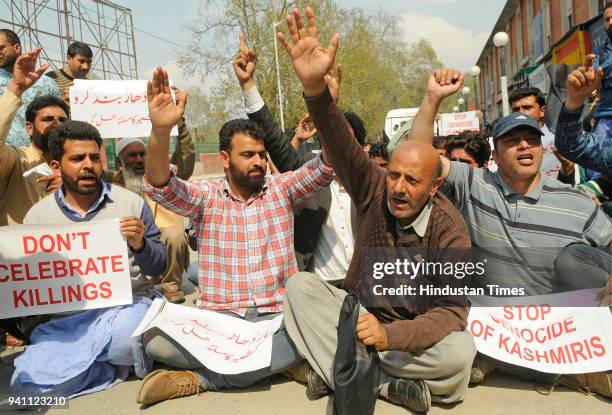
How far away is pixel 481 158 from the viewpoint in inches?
188

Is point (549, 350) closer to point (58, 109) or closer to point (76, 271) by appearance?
point (76, 271)

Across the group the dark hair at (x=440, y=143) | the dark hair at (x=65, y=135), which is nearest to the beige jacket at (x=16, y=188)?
the dark hair at (x=65, y=135)

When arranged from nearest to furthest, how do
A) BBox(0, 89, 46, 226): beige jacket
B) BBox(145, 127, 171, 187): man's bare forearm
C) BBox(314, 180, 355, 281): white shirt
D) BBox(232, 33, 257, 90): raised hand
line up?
1. BBox(145, 127, 171, 187): man's bare forearm
2. BBox(314, 180, 355, 281): white shirt
3. BBox(0, 89, 46, 226): beige jacket
4. BBox(232, 33, 257, 90): raised hand

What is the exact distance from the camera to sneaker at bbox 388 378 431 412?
260 cm

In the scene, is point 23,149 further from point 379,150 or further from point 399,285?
point 399,285

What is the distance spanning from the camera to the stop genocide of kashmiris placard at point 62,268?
3.17 meters

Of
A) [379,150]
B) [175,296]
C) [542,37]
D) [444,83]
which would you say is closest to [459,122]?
[379,150]

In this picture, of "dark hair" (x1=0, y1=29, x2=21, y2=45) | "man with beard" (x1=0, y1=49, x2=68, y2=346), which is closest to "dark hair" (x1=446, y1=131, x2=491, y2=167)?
"man with beard" (x1=0, y1=49, x2=68, y2=346)

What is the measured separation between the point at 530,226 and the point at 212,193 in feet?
6.36

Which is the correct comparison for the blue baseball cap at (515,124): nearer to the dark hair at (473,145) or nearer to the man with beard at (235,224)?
the man with beard at (235,224)

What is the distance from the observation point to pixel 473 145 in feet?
15.6

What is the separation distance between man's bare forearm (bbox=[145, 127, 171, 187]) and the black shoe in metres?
1.38

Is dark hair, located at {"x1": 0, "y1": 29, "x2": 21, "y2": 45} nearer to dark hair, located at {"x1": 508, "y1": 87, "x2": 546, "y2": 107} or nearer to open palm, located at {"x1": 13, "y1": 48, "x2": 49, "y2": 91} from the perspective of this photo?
open palm, located at {"x1": 13, "y1": 48, "x2": 49, "y2": 91}

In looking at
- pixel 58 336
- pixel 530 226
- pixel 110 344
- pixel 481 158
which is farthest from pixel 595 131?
pixel 58 336
